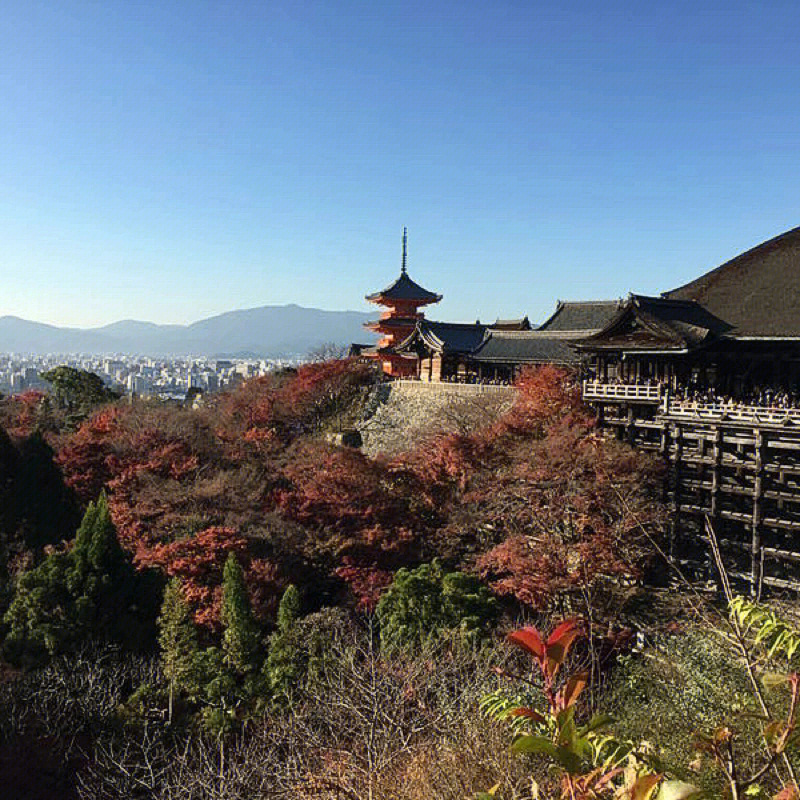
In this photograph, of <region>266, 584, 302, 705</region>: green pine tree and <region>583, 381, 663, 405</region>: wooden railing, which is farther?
<region>583, 381, 663, 405</region>: wooden railing

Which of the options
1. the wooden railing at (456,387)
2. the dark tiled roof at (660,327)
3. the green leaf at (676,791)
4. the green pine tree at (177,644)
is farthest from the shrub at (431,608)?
the wooden railing at (456,387)

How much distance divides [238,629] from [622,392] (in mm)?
10094

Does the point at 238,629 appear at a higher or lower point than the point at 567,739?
lower

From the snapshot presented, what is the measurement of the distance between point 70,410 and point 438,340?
54.4 feet

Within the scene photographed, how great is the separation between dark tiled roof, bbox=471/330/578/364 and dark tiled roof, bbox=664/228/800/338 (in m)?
4.32

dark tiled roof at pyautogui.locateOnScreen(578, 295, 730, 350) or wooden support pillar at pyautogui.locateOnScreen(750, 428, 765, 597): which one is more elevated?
dark tiled roof at pyautogui.locateOnScreen(578, 295, 730, 350)

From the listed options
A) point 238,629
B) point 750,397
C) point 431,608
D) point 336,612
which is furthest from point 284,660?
point 750,397

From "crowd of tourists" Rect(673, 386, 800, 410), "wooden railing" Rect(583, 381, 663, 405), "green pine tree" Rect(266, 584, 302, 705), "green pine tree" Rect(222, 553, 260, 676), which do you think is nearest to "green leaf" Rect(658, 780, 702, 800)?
"green pine tree" Rect(266, 584, 302, 705)

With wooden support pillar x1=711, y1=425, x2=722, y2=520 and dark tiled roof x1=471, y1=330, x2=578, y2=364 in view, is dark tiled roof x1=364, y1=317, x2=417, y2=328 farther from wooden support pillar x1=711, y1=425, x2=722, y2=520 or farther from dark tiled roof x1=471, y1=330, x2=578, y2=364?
wooden support pillar x1=711, y1=425, x2=722, y2=520

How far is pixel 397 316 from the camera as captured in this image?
3441 cm

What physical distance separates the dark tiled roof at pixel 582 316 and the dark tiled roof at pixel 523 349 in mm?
582

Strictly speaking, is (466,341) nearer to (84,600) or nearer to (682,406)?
(682,406)

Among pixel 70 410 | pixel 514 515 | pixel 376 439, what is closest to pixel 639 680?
pixel 514 515

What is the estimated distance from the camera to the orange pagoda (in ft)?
100
